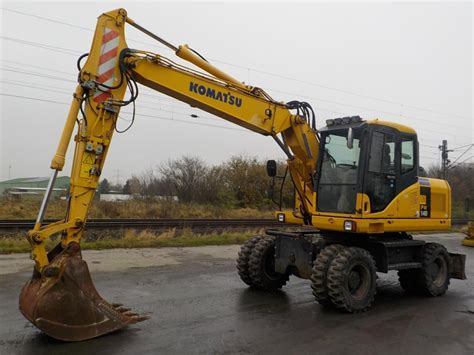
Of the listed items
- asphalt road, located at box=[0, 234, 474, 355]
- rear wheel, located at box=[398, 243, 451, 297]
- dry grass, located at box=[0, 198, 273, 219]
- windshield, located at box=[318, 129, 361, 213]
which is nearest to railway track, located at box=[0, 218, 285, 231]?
dry grass, located at box=[0, 198, 273, 219]

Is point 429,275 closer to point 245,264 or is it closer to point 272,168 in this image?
point 245,264

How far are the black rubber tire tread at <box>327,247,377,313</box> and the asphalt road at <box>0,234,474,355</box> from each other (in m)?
0.16

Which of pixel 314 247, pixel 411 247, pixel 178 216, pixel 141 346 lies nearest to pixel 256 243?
pixel 314 247

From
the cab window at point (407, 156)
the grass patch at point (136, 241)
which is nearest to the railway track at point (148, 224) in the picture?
the grass patch at point (136, 241)

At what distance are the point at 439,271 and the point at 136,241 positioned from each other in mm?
8280

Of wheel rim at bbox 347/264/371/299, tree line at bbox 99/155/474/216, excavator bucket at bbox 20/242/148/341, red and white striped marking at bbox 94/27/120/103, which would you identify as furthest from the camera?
tree line at bbox 99/155/474/216

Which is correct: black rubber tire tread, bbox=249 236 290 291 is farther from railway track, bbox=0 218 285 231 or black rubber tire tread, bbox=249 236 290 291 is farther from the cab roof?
railway track, bbox=0 218 285 231

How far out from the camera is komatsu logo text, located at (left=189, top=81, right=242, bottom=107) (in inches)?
260

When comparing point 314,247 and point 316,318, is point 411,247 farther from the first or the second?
point 316,318

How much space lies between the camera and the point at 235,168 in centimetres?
3155

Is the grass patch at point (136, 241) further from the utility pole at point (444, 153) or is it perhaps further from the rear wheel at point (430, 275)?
the utility pole at point (444, 153)

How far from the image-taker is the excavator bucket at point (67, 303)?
487 cm

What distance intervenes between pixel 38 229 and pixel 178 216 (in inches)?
714

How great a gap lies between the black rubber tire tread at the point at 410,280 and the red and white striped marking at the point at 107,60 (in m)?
6.24
